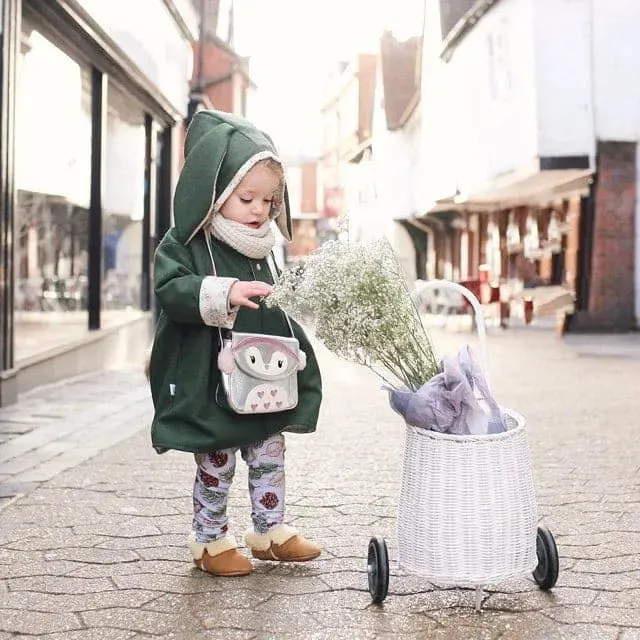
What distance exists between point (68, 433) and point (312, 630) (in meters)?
3.71

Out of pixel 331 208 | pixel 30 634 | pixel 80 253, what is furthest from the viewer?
pixel 331 208

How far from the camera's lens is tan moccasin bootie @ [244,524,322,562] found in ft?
11.2

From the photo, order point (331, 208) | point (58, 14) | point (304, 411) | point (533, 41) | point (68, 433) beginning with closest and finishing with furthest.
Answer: point (304, 411)
point (68, 433)
point (58, 14)
point (533, 41)
point (331, 208)

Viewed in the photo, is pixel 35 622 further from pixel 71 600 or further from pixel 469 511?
pixel 469 511

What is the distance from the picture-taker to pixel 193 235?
3.25m

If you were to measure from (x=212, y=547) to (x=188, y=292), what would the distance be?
816 mm

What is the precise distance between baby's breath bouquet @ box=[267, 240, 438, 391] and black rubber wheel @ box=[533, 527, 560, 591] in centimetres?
68

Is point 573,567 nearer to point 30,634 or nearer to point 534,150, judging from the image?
point 30,634

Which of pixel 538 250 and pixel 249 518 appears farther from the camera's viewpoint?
pixel 538 250

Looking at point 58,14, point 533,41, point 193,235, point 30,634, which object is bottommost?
point 30,634

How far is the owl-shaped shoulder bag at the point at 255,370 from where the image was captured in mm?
3168

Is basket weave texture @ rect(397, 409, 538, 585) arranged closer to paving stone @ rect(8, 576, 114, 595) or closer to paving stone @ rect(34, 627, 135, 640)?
paving stone @ rect(34, 627, 135, 640)

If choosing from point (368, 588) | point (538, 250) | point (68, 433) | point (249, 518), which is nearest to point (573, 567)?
point (368, 588)

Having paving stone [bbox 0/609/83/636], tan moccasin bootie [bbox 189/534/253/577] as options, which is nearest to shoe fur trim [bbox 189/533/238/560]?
tan moccasin bootie [bbox 189/534/253/577]
